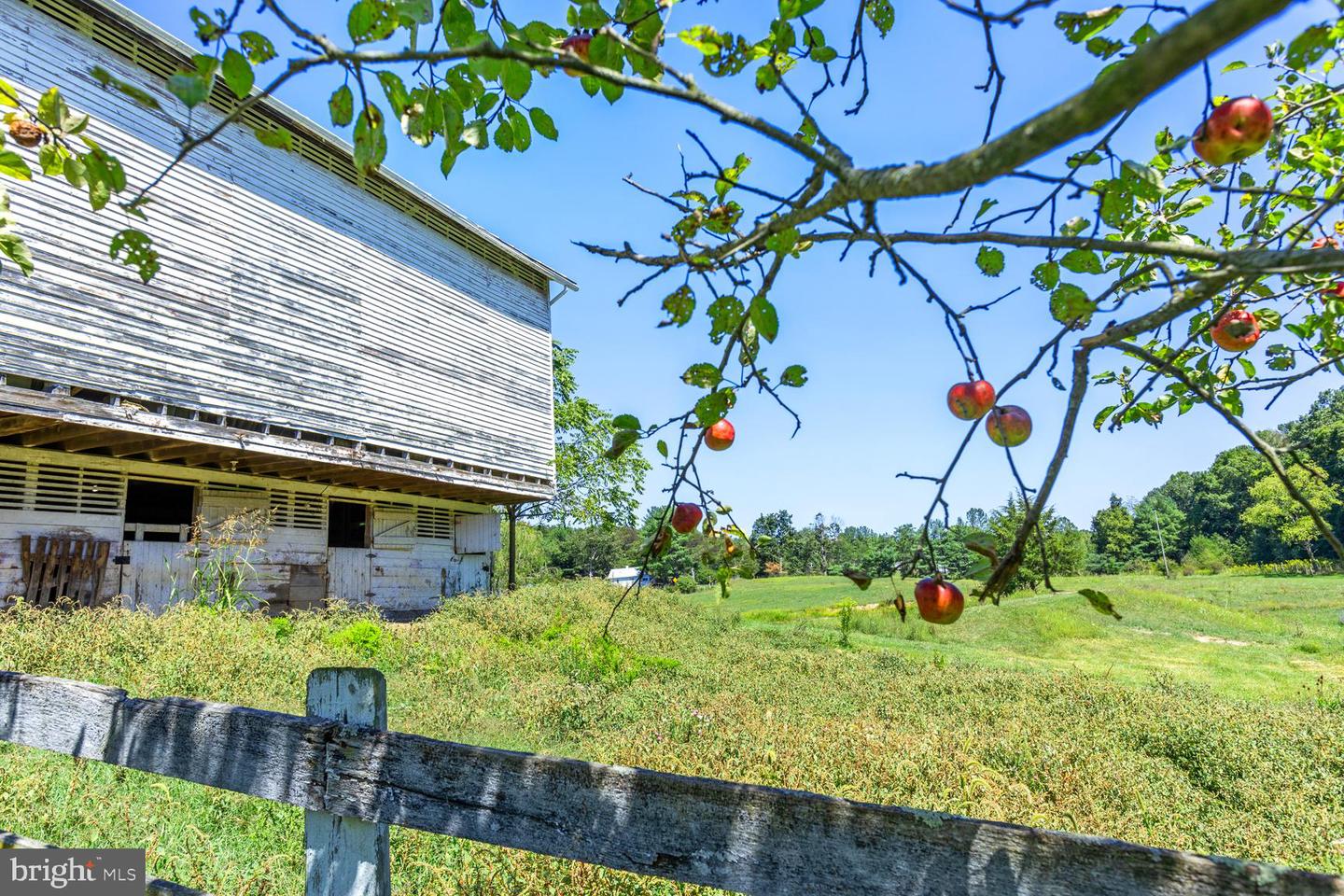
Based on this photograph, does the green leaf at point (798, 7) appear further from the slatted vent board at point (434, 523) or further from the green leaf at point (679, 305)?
the slatted vent board at point (434, 523)

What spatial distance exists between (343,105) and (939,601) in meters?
1.45

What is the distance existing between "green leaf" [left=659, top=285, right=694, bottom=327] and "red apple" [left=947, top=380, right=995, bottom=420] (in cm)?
55

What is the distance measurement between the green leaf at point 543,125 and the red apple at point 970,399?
3.43ft

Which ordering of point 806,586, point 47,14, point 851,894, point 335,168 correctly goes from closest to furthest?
point 851,894
point 47,14
point 335,168
point 806,586

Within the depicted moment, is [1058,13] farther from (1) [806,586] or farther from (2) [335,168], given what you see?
(1) [806,586]

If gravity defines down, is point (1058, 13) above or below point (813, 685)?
above

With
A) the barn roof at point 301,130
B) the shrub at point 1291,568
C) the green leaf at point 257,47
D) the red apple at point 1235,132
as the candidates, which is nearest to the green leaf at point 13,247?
the green leaf at point 257,47

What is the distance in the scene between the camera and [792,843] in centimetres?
135

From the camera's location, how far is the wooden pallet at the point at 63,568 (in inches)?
339

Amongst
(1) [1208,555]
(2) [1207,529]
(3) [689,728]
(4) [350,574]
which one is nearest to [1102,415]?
(3) [689,728]

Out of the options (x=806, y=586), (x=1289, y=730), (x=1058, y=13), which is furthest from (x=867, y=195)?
(x=806, y=586)

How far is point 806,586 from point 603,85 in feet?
127

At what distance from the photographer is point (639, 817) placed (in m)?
1.46

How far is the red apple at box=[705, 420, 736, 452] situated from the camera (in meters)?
1.79
